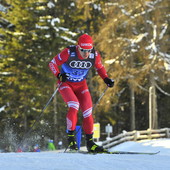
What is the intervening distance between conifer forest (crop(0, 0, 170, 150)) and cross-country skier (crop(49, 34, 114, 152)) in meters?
13.5

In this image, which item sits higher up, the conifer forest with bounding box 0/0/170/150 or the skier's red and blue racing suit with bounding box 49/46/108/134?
the conifer forest with bounding box 0/0/170/150

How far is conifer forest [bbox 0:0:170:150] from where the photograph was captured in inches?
842

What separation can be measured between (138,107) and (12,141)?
79.4 feet

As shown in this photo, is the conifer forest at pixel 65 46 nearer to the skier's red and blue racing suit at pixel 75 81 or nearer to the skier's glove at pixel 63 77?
the skier's red and blue racing suit at pixel 75 81

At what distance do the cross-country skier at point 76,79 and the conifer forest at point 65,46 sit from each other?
13.5 m

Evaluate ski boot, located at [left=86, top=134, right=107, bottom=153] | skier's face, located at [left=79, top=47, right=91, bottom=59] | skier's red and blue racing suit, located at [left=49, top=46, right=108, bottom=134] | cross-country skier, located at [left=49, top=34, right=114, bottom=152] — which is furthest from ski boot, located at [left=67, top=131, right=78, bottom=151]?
skier's face, located at [left=79, top=47, right=91, bottom=59]

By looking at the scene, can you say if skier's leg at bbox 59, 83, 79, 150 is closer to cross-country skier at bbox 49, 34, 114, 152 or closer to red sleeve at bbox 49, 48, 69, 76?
cross-country skier at bbox 49, 34, 114, 152

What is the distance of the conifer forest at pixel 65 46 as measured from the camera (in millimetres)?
21391

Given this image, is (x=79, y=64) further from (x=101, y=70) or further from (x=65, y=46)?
(x=65, y=46)

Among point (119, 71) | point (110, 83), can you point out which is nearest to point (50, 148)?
point (119, 71)

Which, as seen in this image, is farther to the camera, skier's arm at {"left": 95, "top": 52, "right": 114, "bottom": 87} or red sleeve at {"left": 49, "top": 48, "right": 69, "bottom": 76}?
skier's arm at {"left": 95, "top": 52, "right": 114, "bottom": 87}

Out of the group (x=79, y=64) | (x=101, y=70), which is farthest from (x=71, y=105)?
(x=101, y=70)

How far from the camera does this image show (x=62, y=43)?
1007 inches

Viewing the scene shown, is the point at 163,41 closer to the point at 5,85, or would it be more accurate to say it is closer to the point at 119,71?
the point at 119,71
